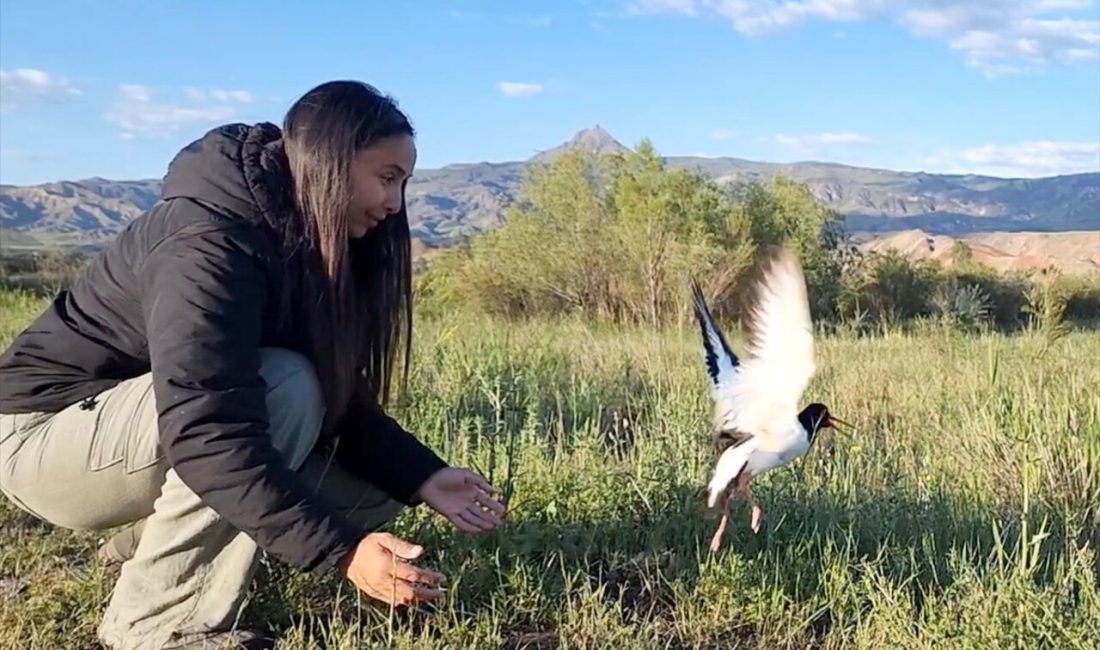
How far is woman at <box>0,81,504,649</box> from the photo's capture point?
2.01 meters

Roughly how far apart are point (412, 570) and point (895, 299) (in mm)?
17510

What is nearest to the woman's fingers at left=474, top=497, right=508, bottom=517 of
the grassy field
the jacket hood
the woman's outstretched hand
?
the woman's outstretched hand

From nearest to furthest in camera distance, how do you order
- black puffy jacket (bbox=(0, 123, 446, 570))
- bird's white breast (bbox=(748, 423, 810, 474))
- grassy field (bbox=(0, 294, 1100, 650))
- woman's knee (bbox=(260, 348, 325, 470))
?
black puffy jacket (bbox=(0, 123, 446, 570)) < woman's knee (bbox=(260, 348, 325, 470)) < grassy field (bbox=(0, 294, 1100, 650)) < bird's white breast (bbox=(748, 423, 810, 474))

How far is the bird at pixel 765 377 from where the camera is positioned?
8.33 feet

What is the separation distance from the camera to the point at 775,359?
8.42 feet

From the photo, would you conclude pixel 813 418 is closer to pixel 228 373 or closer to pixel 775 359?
pixel 775 359

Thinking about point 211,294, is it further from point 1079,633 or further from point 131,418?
point 1079,633

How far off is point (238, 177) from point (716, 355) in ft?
3.84

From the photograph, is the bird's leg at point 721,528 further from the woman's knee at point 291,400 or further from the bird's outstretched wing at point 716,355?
the woman's knee at point 291,400

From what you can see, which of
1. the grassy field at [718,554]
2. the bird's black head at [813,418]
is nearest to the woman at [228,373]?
the grassy field at [718,554]

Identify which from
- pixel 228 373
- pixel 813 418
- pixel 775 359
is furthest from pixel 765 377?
pixel 228 373

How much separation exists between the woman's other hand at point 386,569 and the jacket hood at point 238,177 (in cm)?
63

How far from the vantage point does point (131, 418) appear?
2297 mm

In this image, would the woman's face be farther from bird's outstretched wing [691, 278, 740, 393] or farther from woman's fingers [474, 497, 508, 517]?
bird's outstretched wing [691, 278, 740, 393]
